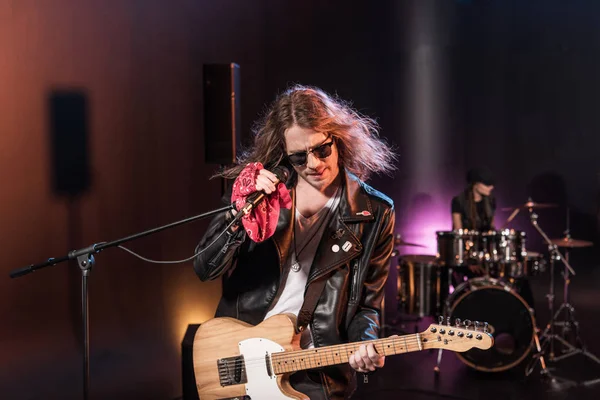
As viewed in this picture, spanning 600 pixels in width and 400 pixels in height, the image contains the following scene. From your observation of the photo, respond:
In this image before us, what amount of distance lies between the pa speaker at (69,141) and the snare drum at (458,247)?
340cm

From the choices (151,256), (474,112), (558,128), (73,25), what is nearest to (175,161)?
(151,256)

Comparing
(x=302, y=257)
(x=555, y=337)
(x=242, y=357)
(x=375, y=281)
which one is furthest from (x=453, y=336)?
(x=555, y=337)

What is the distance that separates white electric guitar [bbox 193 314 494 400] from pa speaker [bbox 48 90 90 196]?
1918mm

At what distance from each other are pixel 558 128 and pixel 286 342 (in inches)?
219

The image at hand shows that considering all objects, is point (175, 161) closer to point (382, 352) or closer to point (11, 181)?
point (11, 181)

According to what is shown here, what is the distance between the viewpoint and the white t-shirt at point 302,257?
2.85 meters

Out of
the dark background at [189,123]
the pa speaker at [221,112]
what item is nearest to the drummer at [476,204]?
the dark background at [189,123]

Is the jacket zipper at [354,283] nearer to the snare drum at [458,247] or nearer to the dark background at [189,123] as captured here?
the dark background at [189,123]

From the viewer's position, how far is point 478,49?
7449 mm

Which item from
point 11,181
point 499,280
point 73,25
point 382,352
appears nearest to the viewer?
point 382,352

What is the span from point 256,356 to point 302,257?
0.46 meters

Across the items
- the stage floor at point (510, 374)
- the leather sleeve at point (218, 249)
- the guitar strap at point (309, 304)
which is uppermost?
the leather sleeve at point (218, 249)

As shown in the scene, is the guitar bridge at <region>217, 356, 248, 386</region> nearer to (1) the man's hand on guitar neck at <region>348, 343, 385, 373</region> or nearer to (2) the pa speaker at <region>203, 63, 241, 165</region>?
(1) the man's hand on guitar neck at <region>348, 343, 385, 373</region>

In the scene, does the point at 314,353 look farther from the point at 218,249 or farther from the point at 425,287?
the point at 425,287
